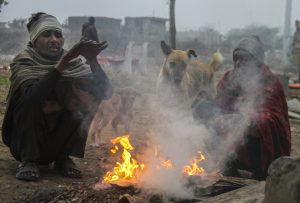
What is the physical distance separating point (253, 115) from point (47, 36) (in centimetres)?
246

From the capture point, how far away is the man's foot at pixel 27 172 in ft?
14.9

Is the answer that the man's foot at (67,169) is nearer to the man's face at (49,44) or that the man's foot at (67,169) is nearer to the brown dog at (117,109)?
the man's face at (49,44)

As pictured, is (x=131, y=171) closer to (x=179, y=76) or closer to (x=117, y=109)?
(x=117, y=109)

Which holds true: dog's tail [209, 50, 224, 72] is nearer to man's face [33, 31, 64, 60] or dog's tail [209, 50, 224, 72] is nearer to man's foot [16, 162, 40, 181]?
man's face [33, 31, 64, 60]

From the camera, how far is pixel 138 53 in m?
19.3

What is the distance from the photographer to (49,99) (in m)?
4.74

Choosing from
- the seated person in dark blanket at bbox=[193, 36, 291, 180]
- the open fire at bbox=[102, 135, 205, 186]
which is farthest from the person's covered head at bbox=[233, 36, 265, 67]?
the open fire at bbox=[102, 135, 205, 186]

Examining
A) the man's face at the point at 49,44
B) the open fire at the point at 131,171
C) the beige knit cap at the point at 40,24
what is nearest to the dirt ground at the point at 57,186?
the open fire at the point at 131,171

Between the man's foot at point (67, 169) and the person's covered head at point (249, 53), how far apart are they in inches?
92.1

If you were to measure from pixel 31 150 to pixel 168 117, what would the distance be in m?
2.99

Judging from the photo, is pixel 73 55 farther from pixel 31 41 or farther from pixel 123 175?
pixel 123 175

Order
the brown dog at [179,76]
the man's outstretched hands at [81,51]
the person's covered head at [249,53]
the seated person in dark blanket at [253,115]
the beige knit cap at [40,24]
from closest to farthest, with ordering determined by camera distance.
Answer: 1. the man's outstretched hands at [81,51]
2. the beige knit cap at [40,24]
3. the seated person in dark blanket at [253,115]
4. the person's covered head at [249,53]
5. the brown dog at [179,76]

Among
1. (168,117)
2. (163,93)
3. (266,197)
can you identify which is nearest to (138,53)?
(163,93)

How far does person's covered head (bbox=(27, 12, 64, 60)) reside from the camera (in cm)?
480
